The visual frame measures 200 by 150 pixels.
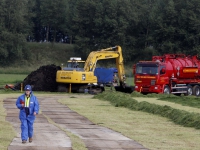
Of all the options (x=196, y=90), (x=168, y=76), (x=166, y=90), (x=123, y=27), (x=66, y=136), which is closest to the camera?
(x=66, y=136)

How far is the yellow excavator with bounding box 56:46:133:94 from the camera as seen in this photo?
5039cm

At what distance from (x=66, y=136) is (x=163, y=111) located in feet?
34.7

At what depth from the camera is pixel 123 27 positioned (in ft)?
329

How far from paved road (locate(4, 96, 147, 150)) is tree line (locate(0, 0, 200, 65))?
223 ft

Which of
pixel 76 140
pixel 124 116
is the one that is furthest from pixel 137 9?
pixel 76 140

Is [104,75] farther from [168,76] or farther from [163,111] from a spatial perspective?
[163,111]

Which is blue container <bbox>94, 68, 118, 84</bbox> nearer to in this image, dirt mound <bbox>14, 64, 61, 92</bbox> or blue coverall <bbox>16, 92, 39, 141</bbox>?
dirt mound <bbox>14, 64, 61, 92</bbox>

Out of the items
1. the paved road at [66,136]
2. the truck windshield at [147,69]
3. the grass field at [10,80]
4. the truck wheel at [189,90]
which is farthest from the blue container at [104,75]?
the paved road at [66,136]

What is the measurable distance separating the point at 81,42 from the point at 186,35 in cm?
1846

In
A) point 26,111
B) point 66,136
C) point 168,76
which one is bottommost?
point 66,136

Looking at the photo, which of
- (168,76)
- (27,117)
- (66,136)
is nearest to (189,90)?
(168,76)

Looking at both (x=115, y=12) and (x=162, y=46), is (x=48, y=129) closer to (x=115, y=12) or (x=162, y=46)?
(x=162, y=46)

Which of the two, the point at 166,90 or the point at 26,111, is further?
the point at 166,90

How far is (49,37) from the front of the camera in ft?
422
